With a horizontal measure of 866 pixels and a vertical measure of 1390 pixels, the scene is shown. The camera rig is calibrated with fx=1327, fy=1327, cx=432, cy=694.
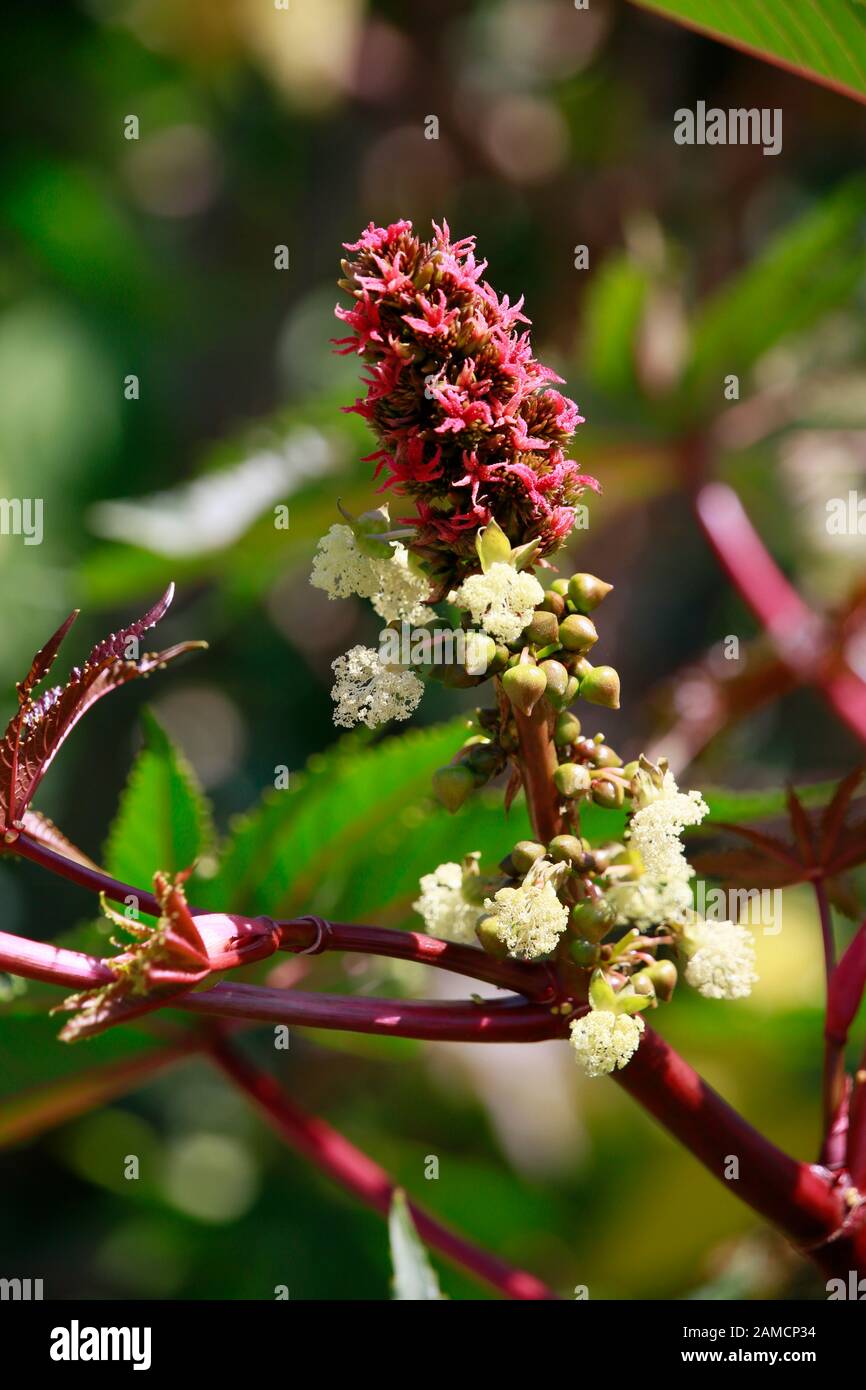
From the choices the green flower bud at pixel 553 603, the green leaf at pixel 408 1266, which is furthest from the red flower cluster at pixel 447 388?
the green leaf at pixel 408 1266

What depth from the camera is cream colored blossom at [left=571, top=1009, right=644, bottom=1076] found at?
54 centimetres

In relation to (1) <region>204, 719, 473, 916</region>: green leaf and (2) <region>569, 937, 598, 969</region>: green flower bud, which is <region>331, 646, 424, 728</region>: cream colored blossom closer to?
(2) <region>569, 937, 598, 969</region>: green flower bud

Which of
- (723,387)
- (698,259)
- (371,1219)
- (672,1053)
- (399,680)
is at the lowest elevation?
(371,1219)

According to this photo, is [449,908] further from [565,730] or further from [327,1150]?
[327,1150]

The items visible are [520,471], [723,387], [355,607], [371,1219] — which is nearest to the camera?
[520,471]

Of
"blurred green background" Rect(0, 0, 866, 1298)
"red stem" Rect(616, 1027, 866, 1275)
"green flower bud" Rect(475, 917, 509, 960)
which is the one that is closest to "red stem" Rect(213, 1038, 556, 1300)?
"blurred green background" Rect(0, 0, 866, 1298)

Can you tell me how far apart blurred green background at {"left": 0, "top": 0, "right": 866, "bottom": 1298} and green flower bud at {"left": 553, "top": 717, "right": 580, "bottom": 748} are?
11.7 inches

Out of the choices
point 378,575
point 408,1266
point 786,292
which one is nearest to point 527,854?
point 378,575

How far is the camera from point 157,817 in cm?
92
